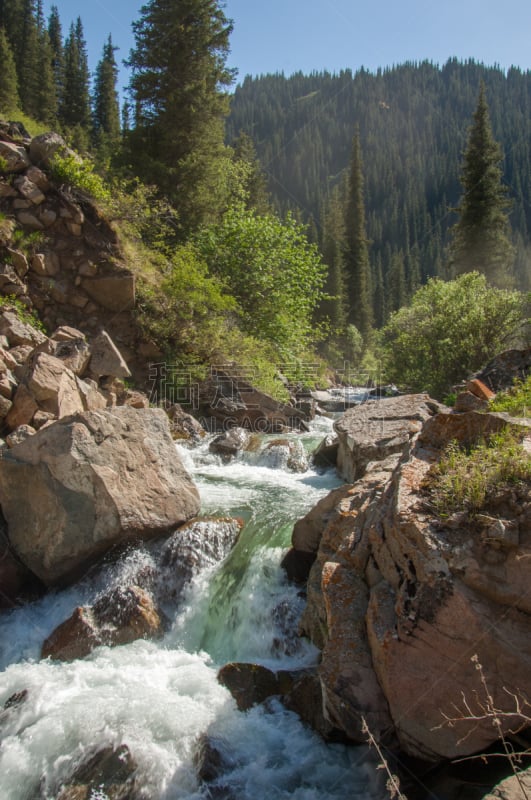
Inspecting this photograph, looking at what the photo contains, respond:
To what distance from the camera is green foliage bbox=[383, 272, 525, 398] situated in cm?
1558

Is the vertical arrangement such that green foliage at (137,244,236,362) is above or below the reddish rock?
above

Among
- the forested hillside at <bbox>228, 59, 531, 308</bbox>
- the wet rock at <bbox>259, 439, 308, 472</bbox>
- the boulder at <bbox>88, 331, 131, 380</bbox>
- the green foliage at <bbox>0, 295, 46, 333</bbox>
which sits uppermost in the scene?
the forested hillside at <bbox>228, 59, 531, 308</bbox>

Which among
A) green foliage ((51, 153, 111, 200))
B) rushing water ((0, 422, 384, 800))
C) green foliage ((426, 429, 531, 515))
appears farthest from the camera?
green foliage ((51, 153, 111, 200))

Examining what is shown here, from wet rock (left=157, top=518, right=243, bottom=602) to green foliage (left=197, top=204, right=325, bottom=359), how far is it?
10.5 metres

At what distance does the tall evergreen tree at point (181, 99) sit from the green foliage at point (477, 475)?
16.7m

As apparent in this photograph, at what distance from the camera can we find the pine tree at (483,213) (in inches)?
1126

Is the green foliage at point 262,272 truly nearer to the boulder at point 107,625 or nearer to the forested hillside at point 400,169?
the boulder at point 107,625

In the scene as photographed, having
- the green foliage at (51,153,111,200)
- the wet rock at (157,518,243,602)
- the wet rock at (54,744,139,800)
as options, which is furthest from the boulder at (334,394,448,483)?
the green foliage at (51,153,111,200)

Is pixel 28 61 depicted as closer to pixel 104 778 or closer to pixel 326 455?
pixel 326 455

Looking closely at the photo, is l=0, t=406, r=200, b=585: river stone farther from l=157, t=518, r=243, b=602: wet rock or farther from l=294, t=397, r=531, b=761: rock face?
l=294, t=397, r=531, b=761: rock face

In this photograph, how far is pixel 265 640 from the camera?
5957 mm

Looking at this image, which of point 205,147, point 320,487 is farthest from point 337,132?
point 320,487

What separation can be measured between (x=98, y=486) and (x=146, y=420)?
149 centimetres

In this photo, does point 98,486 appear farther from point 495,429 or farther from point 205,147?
point 205,147
